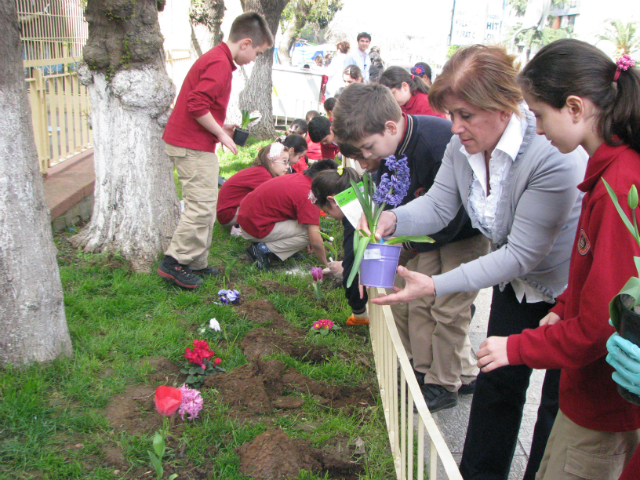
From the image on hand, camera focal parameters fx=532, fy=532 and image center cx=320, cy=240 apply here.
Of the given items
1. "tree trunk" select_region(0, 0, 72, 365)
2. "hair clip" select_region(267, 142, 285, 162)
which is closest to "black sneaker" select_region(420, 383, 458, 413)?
"tree trunk" select_region(0, 0, 72, 365)

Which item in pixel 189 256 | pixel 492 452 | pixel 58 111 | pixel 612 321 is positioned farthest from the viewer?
pixel 58 111

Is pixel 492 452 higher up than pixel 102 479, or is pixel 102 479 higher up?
pixel 492 452

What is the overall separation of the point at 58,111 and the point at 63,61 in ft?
2.29

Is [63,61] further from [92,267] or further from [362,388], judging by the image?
[362,388]

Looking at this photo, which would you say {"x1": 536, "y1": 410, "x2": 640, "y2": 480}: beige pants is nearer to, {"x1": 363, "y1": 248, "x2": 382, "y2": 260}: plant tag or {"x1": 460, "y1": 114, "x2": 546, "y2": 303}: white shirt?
{"x1": 460, "y1": 114, "x2": 546, "y2": 303}: white shirt

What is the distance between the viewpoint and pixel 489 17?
11758 millimetres

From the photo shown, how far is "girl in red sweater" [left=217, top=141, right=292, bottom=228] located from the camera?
562 centimetres

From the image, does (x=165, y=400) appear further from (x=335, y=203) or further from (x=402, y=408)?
(x=335, y=203)

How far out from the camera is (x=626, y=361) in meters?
1.12

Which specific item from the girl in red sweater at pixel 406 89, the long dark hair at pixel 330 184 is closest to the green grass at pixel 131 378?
the long dark hair at pixel 330 184

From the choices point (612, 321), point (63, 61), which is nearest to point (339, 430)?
point (612, 321)

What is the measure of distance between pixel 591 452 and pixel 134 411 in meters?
2.09

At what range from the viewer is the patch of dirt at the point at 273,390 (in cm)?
285

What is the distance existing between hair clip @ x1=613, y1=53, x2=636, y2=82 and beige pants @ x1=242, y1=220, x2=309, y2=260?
3631 millimetres
